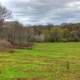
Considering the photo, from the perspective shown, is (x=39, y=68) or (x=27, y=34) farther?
(x=27, y=34)

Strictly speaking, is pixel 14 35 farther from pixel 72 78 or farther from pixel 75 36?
pixel 72 78

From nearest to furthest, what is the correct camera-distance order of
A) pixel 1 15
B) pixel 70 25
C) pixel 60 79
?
pixel 60 79 → pixel 1 15 → pixel 70 25

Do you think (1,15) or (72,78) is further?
(1,15)

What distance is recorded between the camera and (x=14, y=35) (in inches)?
3401

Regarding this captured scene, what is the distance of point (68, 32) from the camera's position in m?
131

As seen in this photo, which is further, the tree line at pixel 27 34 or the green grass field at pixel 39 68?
the tree line at pixel 27 34

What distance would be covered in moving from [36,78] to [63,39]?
101 m

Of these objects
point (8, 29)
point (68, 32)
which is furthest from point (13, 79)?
point (68, 32)

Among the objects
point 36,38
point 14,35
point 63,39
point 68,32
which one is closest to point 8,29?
point 14,35

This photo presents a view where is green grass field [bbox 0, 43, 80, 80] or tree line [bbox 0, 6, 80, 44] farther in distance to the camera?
tree line [bbox 0, 6, 80, 44]

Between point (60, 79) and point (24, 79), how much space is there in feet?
8.20

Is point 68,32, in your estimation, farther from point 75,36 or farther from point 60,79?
point 60,79

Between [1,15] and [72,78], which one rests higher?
[1,15]

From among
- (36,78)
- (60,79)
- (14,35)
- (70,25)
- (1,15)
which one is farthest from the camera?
(70,25)
